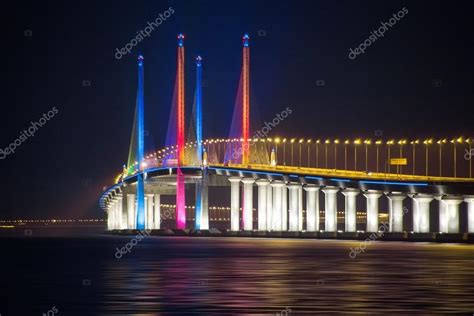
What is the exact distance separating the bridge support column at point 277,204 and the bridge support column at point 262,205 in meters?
1.11

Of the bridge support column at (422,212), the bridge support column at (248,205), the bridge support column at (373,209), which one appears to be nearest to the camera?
the bridge support column at (422,212)

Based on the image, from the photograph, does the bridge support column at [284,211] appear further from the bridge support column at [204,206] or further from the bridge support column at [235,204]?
the bridge support column at [204,206]

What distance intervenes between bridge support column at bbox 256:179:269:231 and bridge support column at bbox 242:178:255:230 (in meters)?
1.14

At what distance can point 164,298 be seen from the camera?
36.6 meters

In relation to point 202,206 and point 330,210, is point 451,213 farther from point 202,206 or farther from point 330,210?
point 202,206

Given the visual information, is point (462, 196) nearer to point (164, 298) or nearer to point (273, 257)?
point (273, 257)

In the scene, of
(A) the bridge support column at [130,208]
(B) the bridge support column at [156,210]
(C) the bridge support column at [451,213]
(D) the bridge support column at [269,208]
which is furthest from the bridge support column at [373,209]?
(B) the bridge support column at [156,210]

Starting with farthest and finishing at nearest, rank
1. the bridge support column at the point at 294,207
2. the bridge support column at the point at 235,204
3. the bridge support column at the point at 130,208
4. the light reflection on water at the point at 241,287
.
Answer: the bridge support column at the point at 130,208, the bridge support column at the point at 235,204, the bridge support column at the point at 294,207, the light reflection on water at the point at 241,287

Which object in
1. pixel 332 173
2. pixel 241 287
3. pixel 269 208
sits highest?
pixel 332 173

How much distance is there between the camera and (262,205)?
145 metres

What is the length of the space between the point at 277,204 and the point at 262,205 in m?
2.22

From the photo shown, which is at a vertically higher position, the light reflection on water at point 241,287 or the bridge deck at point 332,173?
the bridge deck at point 332,173

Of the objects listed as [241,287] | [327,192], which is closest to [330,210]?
[327,192]

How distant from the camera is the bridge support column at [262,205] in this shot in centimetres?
14300
